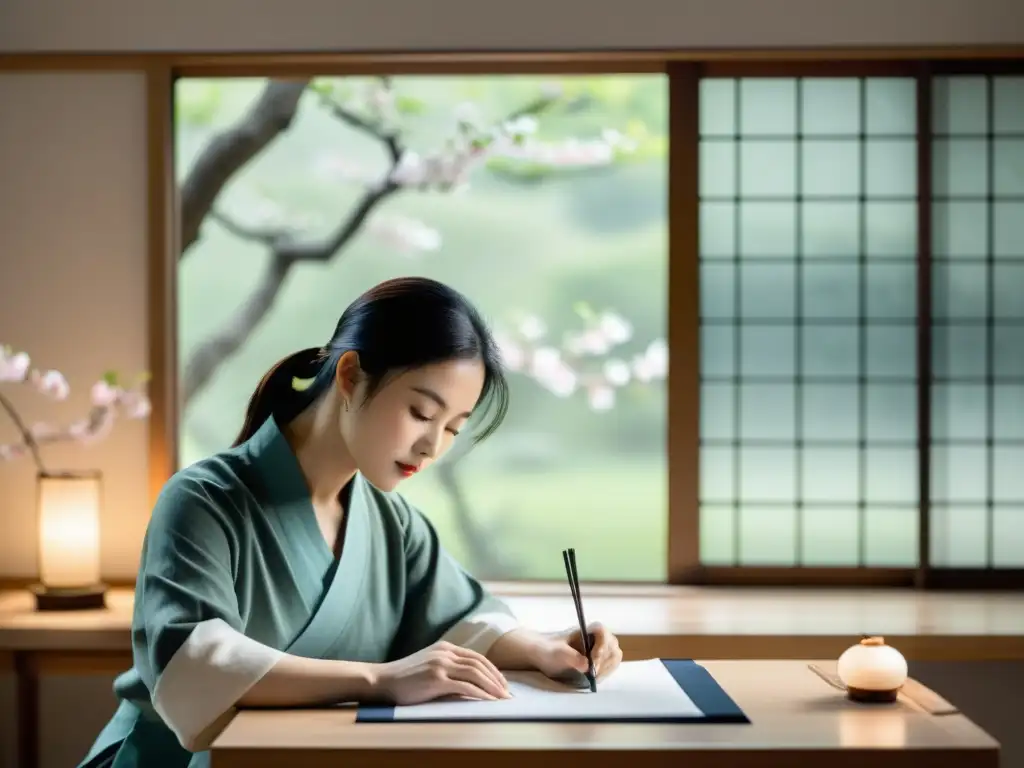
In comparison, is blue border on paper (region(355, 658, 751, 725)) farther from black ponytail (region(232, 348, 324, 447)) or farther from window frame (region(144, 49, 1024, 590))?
window frame (region(144, 49, 1024, 590))

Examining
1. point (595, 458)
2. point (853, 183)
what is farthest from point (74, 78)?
point (595, 458)

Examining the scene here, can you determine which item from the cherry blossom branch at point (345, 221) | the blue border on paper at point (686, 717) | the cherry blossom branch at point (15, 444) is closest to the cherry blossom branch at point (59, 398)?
the cherry blossom branch at point (15, 444)

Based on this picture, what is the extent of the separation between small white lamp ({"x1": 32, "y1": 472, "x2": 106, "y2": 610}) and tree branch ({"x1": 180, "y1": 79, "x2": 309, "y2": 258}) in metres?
2.58

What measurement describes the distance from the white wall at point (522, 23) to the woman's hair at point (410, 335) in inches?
70.8

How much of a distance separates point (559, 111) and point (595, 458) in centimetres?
253

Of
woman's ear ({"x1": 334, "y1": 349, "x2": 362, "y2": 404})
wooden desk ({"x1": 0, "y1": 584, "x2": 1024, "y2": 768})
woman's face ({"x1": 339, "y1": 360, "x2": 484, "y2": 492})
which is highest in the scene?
A: woman's ear ({"x1": 334, "y1": 349, "x2": 362, "y2": 404})

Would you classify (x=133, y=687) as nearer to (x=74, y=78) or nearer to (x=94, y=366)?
(x=94, y=366)

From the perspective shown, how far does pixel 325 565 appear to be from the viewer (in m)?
2.15

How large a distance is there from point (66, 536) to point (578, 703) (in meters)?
2.08

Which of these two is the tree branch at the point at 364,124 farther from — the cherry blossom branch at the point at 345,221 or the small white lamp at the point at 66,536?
the small white lamp at the point at 66,536

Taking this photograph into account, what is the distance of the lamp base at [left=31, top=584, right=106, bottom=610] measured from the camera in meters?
3.41

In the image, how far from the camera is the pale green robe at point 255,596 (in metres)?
1.83

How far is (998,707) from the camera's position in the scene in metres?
3.65

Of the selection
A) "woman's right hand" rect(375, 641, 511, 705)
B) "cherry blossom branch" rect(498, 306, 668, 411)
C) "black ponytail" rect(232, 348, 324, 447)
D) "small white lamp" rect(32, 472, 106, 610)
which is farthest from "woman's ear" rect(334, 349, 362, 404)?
"cherry blossom branch" rect(498, 306, 668, 411)
